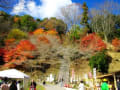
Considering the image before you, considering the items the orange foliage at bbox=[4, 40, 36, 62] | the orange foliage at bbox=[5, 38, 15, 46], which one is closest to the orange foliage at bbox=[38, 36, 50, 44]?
the orange foliage at bbox=[4, 40, 36, 62]

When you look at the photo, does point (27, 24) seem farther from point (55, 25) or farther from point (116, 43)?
point (116, 43)

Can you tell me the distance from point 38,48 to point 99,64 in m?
11.0

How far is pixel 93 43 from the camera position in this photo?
31016mm

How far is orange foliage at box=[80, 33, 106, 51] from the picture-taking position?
3064cm

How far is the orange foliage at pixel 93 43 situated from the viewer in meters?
30.6

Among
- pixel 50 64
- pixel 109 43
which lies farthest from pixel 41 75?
pixel 109 43

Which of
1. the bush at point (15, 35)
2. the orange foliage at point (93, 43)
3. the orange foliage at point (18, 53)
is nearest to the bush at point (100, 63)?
the orange foliage at point (93, 43)

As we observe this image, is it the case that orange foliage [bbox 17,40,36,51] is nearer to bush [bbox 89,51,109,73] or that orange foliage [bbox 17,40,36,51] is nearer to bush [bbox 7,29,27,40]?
bush [bbox 7,29,27,40]

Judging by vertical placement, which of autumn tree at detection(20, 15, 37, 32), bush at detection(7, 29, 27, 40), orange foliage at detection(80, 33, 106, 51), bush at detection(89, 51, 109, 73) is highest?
autumn tree at detection(20, 15, 37, 32)

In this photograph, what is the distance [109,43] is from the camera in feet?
115

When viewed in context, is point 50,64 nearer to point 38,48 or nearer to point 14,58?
point 38,48

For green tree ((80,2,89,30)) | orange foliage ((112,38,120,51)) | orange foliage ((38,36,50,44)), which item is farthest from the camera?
green tree ((80,2,89,30))

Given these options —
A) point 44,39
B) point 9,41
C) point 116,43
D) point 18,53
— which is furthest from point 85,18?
point 9,41

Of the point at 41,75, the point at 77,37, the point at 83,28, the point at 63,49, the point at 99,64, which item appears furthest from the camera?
the point at 83,28
